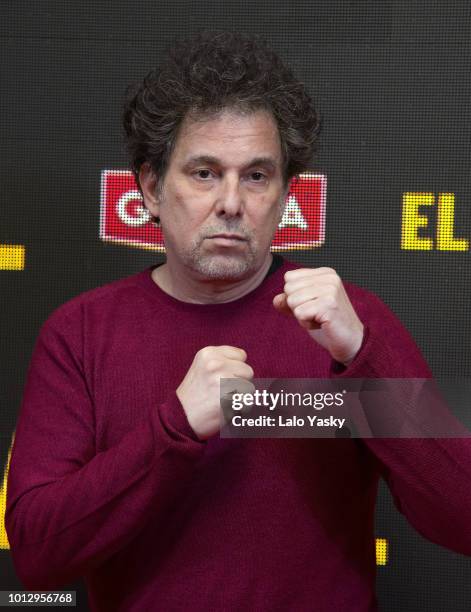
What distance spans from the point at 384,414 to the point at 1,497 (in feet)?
3.89

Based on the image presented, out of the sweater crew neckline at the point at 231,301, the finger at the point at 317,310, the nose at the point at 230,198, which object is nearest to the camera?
the finger at the point at 317,310

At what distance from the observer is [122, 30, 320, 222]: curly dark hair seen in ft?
4.45

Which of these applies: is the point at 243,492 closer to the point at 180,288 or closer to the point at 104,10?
the point at 180,288

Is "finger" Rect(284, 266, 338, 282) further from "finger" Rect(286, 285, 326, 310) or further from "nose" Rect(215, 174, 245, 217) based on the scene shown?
"nose" Rect(215, 174, 245, 217)

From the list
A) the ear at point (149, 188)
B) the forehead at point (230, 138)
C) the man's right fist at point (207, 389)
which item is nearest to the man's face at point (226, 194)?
the forehead at point (230, 138)

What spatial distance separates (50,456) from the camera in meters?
1.25

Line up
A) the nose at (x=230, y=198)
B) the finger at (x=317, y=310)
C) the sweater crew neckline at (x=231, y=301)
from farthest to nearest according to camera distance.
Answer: the sweater crew neckline at (x=231, y=301), the nose at (x=230, y=198), the finger at (x=317, y=310)

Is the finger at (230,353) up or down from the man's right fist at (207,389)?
up

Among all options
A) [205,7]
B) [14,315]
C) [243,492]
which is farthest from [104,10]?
[243,492]

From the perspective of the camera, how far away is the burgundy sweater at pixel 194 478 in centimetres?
116

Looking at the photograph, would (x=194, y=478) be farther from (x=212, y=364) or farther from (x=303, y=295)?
(x=303, y=295)

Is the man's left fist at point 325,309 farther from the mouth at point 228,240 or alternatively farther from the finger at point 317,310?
the mouth at point 228,240

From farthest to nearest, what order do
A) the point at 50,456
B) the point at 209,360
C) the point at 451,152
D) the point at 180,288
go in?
the point at 451,152
the point at 180,288
the point at 50,456
the point at 209,360

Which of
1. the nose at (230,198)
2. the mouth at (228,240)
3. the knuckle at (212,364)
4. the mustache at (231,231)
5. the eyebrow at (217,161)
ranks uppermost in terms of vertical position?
the eyebrow at (217,161)
